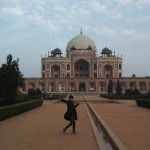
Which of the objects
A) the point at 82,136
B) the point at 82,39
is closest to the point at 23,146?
the point at 82,136

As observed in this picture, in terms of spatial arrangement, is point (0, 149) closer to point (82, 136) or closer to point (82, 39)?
point (82, 136)

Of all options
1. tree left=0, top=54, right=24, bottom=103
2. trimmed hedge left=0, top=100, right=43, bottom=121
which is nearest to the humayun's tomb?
tree left=0, top=54, right=24, bottom=103

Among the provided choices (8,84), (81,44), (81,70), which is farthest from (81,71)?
(8,84)

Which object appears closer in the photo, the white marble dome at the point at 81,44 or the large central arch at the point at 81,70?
the white marble dome at the point at 81,44

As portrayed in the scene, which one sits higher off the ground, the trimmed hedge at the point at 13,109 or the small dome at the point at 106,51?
the small dome at the point at 106,51

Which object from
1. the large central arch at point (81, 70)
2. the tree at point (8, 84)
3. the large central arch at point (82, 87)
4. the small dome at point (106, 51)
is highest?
the small dome at point (106, 51)

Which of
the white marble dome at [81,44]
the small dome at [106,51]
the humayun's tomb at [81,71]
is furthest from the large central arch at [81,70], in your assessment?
the small dome at [106,51]

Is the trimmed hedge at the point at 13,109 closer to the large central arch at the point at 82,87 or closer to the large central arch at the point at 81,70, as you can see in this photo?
the large central arch at the point at 82,87

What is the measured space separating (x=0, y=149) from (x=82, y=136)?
113 inches

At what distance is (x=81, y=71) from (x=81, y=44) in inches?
266

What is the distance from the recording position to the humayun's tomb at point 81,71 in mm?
80312

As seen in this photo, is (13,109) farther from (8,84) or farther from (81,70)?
(81,70)

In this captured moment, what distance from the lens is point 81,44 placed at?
86.2m

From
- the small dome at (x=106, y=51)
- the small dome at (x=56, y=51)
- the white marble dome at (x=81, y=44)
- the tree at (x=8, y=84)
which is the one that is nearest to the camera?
the tree at (x=8, y=84)
